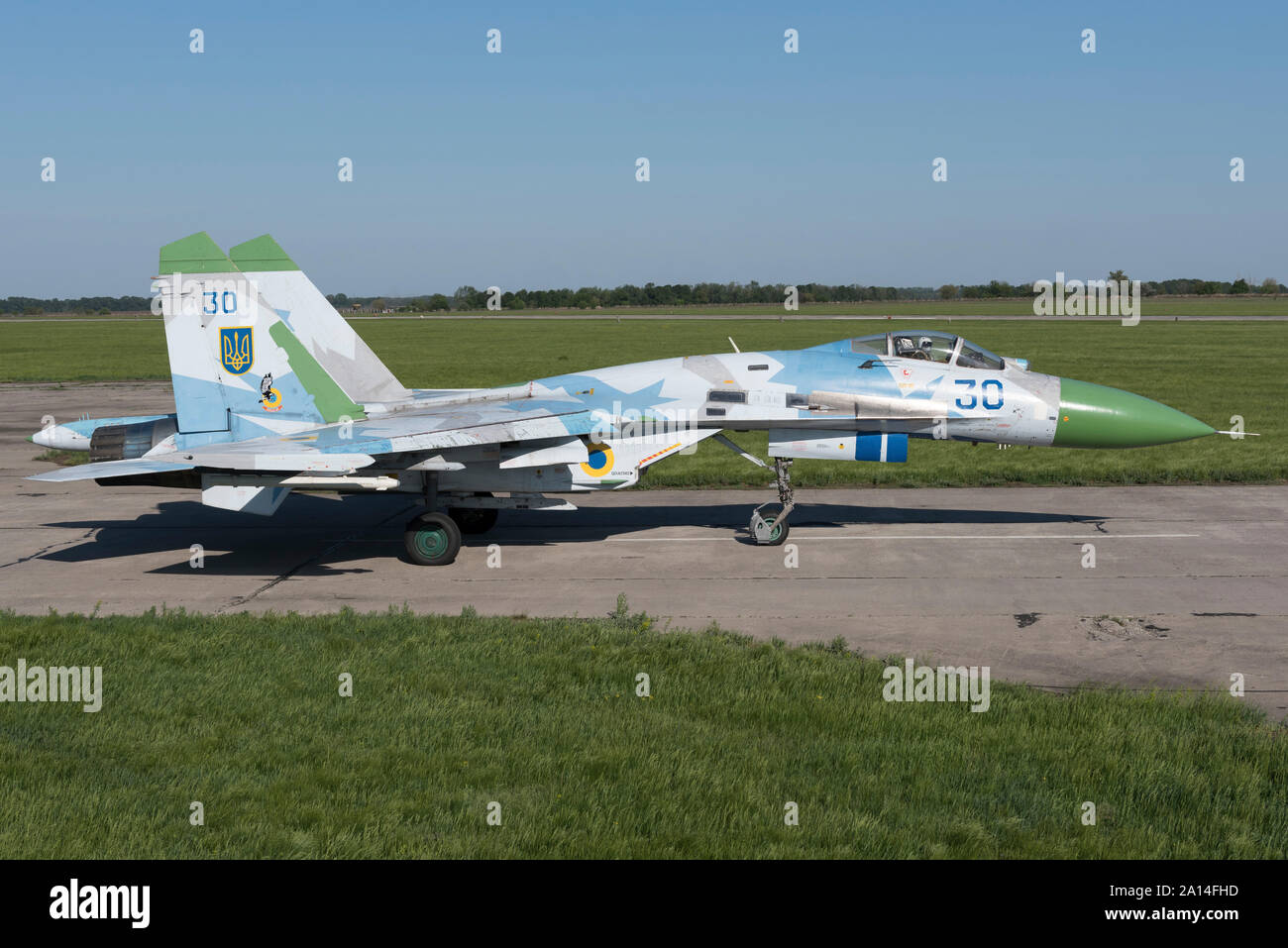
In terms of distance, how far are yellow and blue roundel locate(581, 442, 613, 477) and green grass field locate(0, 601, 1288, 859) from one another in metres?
4.97

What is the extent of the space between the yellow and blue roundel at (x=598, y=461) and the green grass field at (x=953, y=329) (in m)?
5.89

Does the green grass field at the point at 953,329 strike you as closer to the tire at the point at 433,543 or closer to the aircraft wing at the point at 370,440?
the aircraft wing at the point at 370,440

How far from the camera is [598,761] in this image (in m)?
7.72

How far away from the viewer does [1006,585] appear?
13.4 meters

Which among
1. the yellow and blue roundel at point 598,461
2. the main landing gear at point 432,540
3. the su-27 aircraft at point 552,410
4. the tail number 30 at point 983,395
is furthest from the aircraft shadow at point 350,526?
the tail number 30 at point 983,395

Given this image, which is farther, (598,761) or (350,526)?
(350,526)

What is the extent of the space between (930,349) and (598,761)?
32.8ft

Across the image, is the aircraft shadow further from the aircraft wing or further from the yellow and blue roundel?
the aircraft wing

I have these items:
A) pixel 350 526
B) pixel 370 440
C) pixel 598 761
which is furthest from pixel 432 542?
pixel 598 761

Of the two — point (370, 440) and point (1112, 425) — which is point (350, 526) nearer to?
point (370, 440)

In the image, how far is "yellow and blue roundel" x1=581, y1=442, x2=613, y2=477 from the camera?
50.0 ft

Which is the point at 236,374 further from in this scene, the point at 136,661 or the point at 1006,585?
the point at 1006,585
